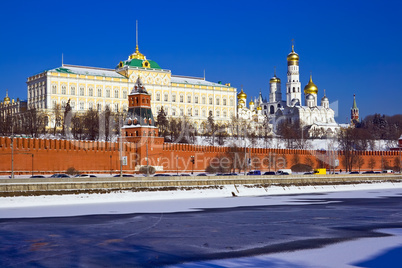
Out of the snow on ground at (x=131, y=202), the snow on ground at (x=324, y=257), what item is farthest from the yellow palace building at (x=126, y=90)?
the snow on ground at (x=324, y=257)

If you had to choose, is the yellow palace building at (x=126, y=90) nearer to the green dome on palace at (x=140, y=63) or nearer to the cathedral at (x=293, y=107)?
the green dome on palace at (x=140, y=63)

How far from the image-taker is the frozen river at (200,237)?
54.4 ft

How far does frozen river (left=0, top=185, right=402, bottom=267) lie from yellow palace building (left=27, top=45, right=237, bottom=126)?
67.3 m

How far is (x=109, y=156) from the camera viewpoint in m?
54.8

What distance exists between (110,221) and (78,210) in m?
5.24

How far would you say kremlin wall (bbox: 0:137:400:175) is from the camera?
4794 cm

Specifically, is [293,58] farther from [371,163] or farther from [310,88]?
[371,163]

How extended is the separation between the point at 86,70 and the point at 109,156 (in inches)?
2022

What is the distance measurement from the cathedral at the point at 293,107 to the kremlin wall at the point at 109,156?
2342 inches

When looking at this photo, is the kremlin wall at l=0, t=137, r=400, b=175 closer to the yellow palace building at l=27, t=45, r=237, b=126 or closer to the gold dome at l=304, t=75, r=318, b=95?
the yellow palace building at l=27, t=45, r=237, b=126

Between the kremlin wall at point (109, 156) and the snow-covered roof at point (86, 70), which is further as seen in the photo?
the snow-covered roof at point (86, 70)

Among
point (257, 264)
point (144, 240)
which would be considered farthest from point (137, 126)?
point (257, 264)

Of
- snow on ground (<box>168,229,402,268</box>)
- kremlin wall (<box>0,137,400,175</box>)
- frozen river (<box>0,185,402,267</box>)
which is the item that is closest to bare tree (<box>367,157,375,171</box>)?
kremlin wall (<box>0,137,400,175</box>)

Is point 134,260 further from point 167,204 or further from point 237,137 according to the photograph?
point 237,137
